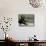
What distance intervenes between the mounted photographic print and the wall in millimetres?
108

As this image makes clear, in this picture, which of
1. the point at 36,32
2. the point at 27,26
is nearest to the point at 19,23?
the point at 27,26

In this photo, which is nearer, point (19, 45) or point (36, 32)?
point (19, 45)

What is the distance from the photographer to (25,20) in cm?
461

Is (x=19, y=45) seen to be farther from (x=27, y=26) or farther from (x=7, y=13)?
(x=7, y=13)

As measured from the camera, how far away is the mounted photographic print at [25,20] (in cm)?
459

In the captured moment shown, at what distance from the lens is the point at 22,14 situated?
4613 millimetres

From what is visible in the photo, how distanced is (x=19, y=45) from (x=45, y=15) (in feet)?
4.90

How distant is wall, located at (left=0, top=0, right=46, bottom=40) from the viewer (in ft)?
15.0

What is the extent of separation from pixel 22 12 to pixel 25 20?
31cm

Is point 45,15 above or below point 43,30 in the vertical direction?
above

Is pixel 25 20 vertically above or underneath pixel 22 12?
underneath

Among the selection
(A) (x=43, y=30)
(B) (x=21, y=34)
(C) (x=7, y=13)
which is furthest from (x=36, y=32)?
(C) (x=7, y=13)

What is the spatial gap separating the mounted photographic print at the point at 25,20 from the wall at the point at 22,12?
108 millimetres

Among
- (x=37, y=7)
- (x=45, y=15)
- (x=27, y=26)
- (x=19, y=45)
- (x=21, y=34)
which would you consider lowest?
(x=19, y=45)
